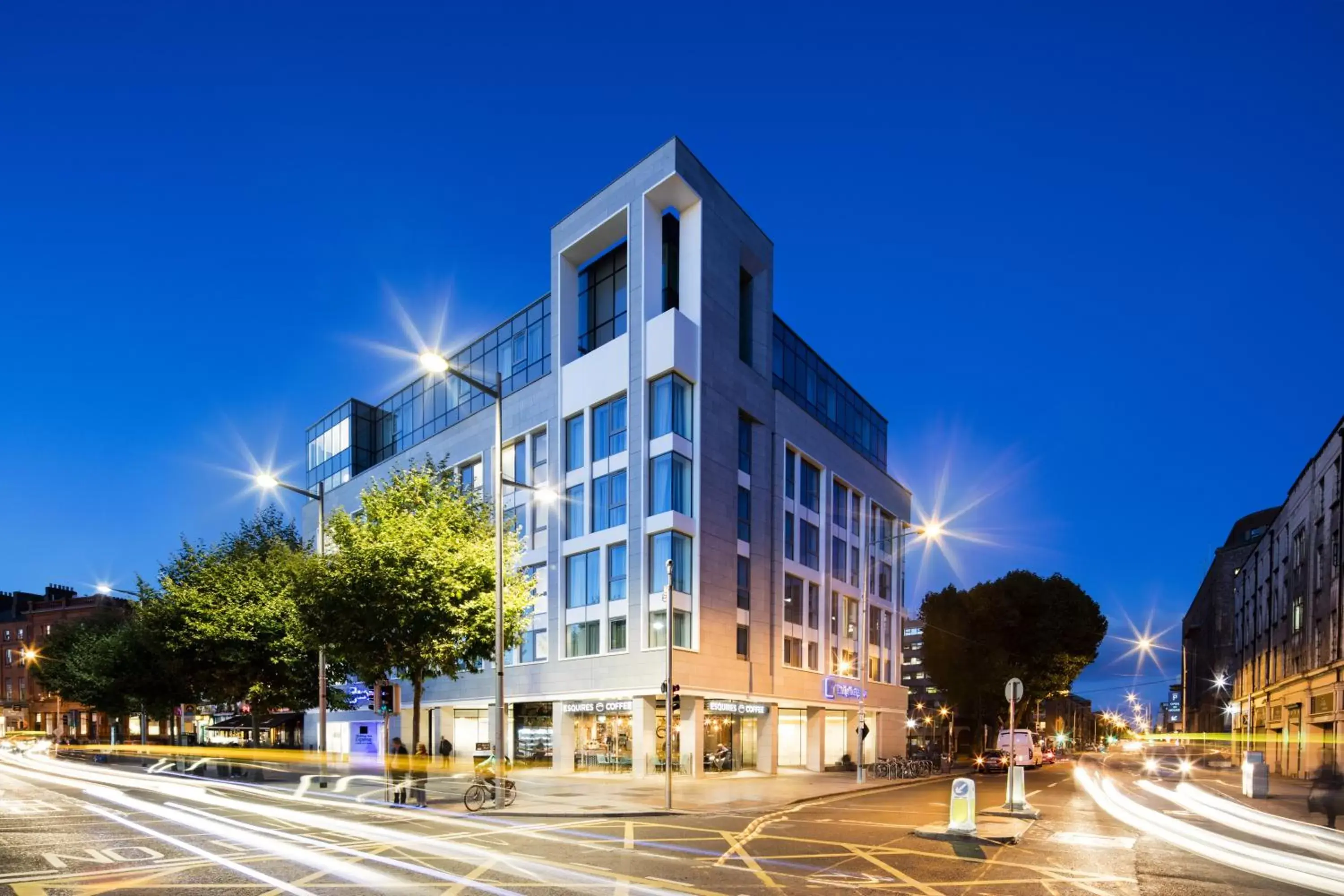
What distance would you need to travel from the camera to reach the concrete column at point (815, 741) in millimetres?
50406

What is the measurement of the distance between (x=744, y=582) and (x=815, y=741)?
485 inches

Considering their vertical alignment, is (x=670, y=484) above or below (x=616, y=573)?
above

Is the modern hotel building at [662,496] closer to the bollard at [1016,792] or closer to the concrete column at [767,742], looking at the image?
the concrete column at [767,742]

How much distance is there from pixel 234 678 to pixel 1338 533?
51.4 m

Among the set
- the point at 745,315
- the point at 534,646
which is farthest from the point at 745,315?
the point at 534,646

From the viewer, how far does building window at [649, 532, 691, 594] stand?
39.8 meters

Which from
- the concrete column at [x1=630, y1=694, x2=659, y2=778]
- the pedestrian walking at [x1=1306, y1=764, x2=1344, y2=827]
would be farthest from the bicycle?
the pedestrian walking at [x1=1306, y1=764, x2=1344, y2=827]

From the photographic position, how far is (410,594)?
27031 mm

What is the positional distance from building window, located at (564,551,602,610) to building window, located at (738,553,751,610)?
7030mm

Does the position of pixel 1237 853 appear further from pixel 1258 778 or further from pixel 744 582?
pixel 744 582

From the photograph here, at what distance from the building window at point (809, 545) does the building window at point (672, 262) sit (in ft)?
50.3

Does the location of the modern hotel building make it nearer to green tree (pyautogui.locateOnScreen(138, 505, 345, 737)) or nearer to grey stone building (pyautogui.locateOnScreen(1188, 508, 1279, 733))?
green tree (pyautogui.locateOnScreen(138, 505, 345, 737))

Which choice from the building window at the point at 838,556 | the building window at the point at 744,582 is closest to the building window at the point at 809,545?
the building window at the point at 838,556

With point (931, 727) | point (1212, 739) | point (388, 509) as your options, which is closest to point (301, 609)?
point (388, 509)
